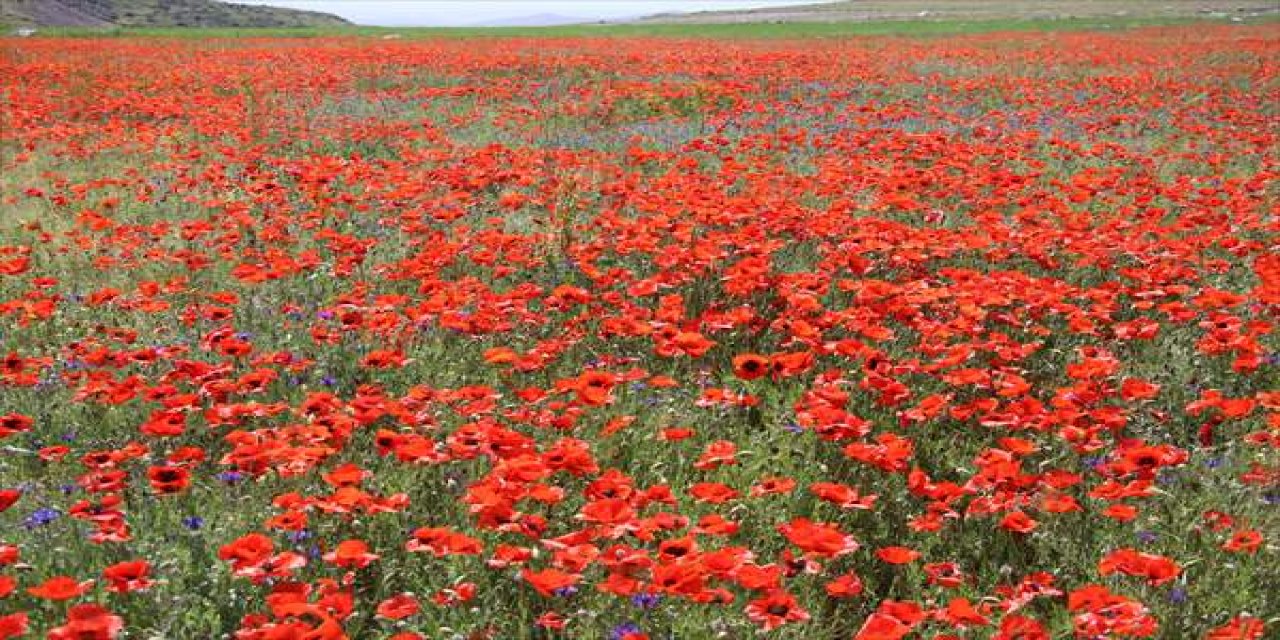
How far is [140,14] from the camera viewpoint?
77.2m

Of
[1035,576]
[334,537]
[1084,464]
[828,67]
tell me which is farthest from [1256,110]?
[334,537]

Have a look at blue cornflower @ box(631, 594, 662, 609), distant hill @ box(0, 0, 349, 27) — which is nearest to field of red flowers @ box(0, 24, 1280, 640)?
blue cornflower @ box(631, 594, 662, 609)

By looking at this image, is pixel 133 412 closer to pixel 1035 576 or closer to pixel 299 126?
pixel 1035 576

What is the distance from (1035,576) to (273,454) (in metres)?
2.61

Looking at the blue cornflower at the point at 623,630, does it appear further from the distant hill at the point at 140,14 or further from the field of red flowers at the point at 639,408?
the distant hill at the point at 140,14

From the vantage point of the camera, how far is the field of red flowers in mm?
2941

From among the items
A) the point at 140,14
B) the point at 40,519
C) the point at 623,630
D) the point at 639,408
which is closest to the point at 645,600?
the point at 623,630

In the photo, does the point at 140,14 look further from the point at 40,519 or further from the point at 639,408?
the point at 40,519

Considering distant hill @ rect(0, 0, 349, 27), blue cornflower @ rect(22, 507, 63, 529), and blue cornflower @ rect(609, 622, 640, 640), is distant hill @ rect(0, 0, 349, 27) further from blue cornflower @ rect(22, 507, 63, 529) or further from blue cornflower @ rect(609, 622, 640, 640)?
blue cornflower @ rect(609, 622, 640, 640)

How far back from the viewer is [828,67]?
67.5 feet

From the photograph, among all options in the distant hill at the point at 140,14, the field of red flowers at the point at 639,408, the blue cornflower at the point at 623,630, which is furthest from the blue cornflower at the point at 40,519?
the distant hill at the point at 140,14

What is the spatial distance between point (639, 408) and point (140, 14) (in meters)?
87.5

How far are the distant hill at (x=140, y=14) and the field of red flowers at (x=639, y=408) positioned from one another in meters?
59.2

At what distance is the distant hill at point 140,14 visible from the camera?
60.0 meters
